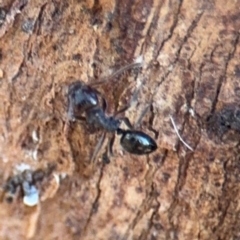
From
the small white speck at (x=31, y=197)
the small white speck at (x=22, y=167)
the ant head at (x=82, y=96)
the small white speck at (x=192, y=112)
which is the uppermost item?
the small white speck at (x=192, y=112)

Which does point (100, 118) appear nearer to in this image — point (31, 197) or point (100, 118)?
point (100, 118)

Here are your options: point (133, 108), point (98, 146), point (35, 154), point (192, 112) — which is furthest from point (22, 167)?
point (192, 112)

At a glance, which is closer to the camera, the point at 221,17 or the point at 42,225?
the point at 221,17

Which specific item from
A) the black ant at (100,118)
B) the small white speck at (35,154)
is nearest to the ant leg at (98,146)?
the black ant at (100,118)

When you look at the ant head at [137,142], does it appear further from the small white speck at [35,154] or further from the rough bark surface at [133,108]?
the small white speck at [35,154]

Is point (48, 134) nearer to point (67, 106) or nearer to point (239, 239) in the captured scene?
point (67, 106)

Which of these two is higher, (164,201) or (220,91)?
(220,91)

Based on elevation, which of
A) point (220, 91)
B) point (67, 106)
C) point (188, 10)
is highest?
point (188, 10)

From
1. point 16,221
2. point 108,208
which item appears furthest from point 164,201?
point 16,221
